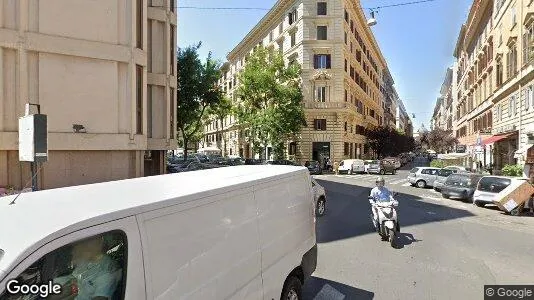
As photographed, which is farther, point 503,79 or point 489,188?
point 503,79

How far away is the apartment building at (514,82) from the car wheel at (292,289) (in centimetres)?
1720

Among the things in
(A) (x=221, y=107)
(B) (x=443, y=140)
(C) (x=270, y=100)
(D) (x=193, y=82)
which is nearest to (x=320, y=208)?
(D) (x=193, y=82)

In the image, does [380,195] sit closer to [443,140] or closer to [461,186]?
[461,186]

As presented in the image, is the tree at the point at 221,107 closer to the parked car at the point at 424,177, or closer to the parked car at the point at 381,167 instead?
the parked car at the point at 381,167

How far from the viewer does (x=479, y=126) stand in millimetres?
39875

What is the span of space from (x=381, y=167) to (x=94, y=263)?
35862mm

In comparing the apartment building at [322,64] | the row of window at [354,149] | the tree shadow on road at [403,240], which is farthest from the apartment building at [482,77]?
the tree shadow on road at [403,240]

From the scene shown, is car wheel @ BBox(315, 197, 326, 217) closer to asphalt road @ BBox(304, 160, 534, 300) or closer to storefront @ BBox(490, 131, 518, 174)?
asphalt road @ BBox(304, 160, 534, 300)

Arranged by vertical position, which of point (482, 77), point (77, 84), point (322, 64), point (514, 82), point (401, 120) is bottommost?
point (77, 84)

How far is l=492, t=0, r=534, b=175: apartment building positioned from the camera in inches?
827

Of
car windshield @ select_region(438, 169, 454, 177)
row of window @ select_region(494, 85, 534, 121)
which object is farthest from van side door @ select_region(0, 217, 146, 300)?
row of window @ select_region(494, 85, 534, 121)

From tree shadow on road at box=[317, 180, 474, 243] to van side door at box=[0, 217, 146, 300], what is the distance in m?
6.99

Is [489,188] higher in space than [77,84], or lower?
lower

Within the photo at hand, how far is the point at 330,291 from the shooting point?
573 centimetres
